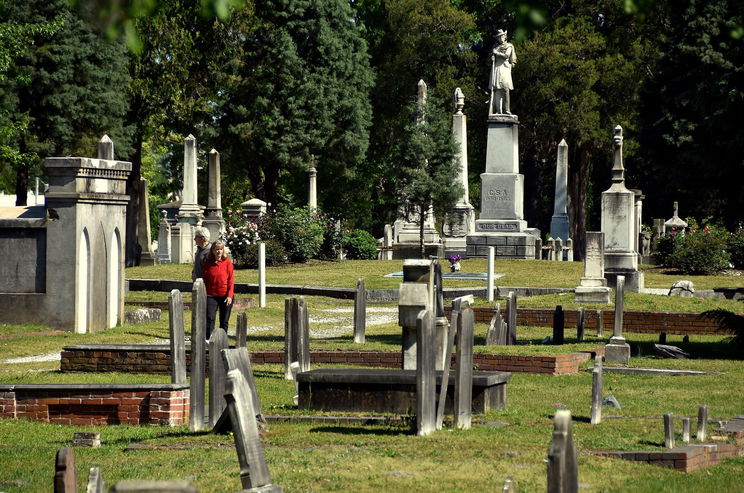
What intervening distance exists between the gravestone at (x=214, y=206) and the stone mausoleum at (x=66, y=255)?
738 inches

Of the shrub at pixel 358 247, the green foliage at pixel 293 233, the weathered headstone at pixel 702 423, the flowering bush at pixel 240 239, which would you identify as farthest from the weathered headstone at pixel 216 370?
the shrub at pixel 358 247

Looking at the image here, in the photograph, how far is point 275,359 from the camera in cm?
1991

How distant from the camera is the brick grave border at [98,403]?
44.8 feet

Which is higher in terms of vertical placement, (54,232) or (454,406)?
(54,232)

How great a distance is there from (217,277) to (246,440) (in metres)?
11.0

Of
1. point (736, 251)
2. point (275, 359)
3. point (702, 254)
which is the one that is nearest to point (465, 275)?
point (702, 254)

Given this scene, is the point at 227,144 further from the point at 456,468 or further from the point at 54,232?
the point at 456,468

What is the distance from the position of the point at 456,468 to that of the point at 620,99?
163ft

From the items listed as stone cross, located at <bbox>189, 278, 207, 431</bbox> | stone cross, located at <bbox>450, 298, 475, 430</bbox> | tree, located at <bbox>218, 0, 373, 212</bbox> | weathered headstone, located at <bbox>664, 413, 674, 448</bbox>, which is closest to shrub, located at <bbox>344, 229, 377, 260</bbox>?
tree, located at <bbox>218, 0, 373, 212</bbox>

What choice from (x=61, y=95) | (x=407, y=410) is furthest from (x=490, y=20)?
(x=407, y=410)

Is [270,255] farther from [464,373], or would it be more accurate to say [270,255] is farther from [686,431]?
[686,431]

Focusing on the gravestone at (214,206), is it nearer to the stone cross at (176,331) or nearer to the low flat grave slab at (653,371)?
the low flat grave slab at (653,371)

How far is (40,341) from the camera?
848 inches

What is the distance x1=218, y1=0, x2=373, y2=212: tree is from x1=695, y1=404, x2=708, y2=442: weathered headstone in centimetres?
4337
